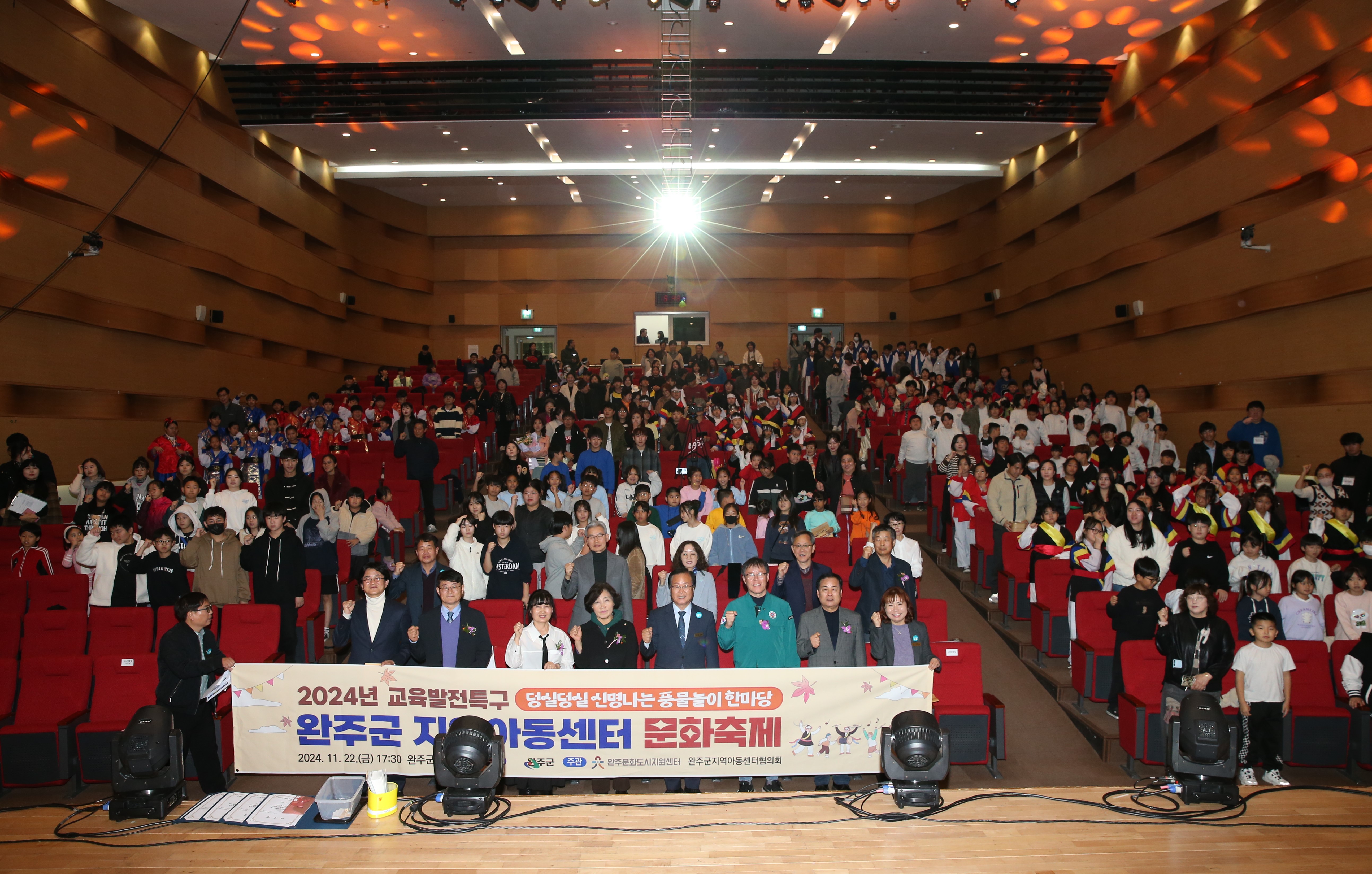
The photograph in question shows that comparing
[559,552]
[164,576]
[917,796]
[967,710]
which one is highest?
[559,552]

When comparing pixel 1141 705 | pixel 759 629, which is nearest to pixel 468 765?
pixel 759 629

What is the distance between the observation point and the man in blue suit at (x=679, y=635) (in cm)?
543

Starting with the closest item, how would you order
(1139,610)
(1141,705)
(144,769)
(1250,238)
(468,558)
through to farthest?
1. (144,769)
2. (1141,705)
3. (1139,610)
4. (468,558)
5. (1250,238)

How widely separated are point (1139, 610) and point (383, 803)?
15.8 feet

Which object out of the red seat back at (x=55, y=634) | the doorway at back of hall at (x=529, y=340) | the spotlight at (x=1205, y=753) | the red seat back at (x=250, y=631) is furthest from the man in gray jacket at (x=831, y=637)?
the doorway at back of hall at (x=529, y=340)

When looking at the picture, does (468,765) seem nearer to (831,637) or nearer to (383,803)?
(383,803)

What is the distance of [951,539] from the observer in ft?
30.9

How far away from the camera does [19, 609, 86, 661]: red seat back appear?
6.26 m

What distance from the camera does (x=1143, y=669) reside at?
18.9 feet

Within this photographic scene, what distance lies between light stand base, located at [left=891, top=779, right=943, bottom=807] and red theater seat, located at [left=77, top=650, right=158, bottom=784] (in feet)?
14.8

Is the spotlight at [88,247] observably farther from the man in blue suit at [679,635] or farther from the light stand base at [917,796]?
the light stand base at [917,796]

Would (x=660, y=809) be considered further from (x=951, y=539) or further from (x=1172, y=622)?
(x=951, y=539)

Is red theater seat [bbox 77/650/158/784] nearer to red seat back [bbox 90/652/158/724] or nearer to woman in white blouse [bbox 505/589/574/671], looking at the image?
red seat back [bbox 90/652/158/724]

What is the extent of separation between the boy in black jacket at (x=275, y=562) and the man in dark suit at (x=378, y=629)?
1220mm
